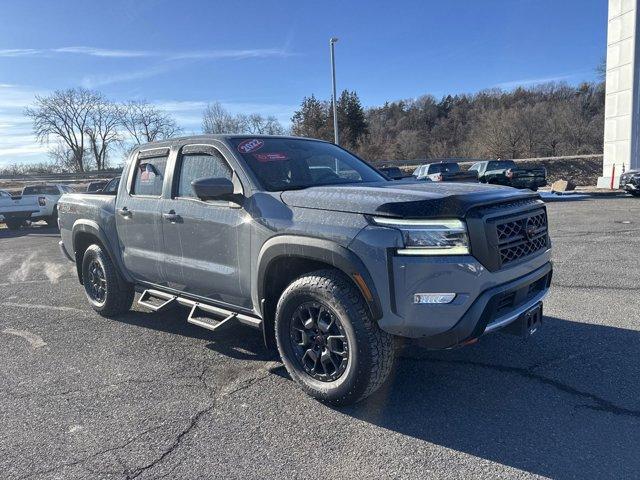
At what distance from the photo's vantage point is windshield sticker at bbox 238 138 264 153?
13.5 ft

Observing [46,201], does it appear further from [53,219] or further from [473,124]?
[473,124]

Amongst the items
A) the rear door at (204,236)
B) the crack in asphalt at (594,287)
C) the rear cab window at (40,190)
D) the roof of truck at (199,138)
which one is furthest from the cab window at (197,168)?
the rear cab window at (40,190)

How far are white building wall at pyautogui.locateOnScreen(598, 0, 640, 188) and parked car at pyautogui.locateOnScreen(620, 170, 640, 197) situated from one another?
13.4 feet

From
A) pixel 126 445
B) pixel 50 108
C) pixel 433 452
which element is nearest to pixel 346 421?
pixel 433 452

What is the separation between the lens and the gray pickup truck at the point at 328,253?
297cm

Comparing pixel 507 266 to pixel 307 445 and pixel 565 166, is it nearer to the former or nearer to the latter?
pixel 307 445

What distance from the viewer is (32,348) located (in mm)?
4859

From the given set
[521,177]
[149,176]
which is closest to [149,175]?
[149,176]

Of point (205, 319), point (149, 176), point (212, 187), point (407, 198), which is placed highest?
point (149, 176)

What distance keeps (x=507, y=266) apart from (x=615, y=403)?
3.91ft

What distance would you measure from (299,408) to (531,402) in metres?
1.57

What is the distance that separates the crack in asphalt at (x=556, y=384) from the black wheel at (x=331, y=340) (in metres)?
1.05

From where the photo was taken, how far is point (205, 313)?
14.5 ft

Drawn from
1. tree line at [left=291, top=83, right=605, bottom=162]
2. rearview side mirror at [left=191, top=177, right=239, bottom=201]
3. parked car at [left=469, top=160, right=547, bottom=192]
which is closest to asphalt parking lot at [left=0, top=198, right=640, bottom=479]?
rearview side mirror at [left=191, top=177, right=239, bottom=201]
